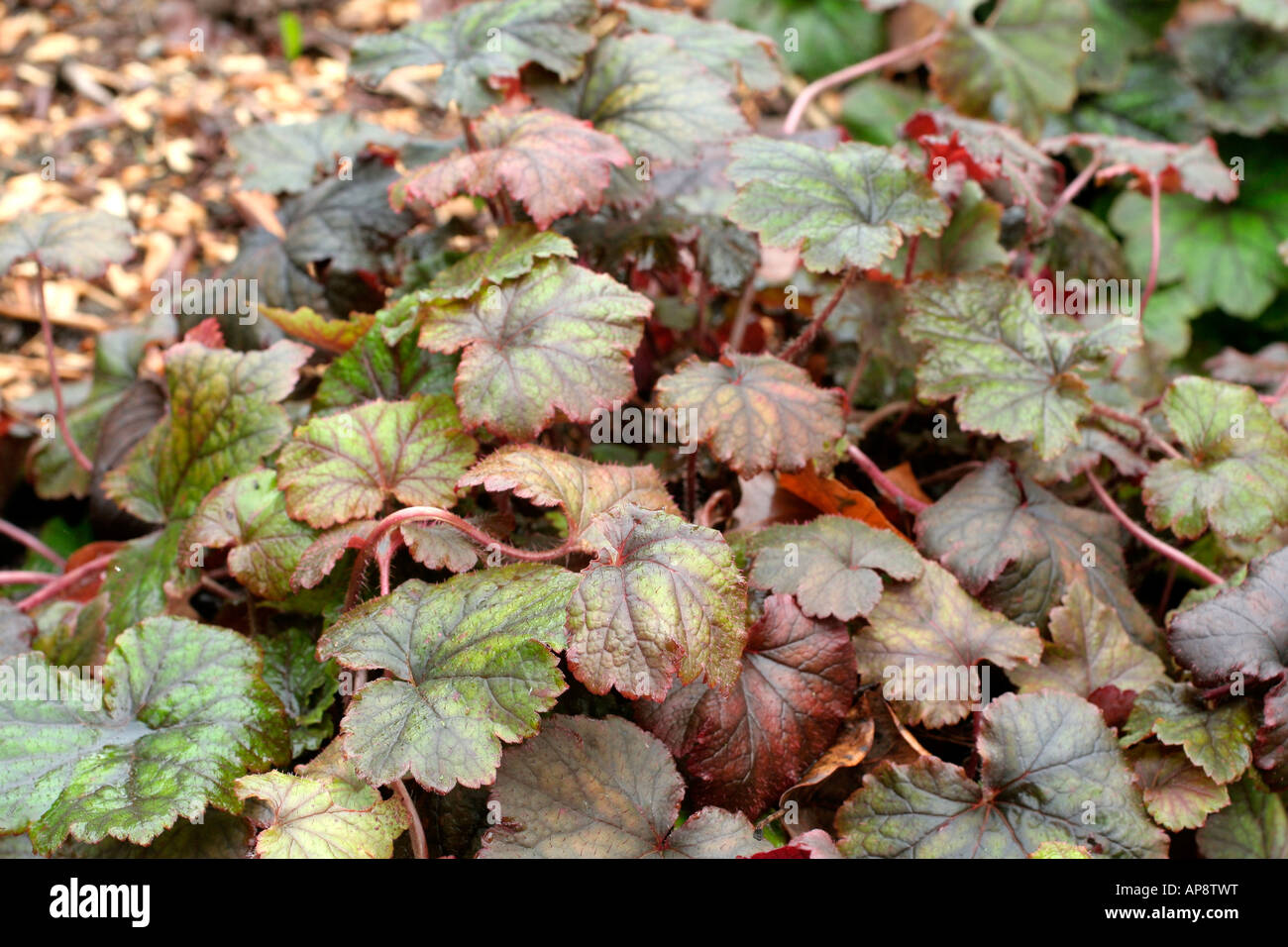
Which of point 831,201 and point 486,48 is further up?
point 486,48

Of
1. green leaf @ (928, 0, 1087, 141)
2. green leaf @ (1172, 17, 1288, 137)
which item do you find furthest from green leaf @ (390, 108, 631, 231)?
green leaf @ (1172, 17, 1288, 137)

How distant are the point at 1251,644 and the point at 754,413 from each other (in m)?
0.83

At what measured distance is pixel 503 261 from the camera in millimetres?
1713

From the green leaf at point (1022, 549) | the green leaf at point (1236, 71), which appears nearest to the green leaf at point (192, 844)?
the green leaf at point (1022, 549)

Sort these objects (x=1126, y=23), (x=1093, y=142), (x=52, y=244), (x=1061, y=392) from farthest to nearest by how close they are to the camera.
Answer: (x=1126, y=23)
(x=1093, y=142)
(x=52, y=244)
(x=1061, y=392)

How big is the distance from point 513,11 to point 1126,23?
8.55 ft

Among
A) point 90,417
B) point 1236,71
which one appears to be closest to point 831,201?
point 90,417

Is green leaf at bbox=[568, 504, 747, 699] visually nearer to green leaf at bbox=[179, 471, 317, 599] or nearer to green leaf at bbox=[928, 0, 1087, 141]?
green leaf at bbox=[179, 471, 317, 599]

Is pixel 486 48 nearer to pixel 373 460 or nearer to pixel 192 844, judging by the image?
pixel 373 460

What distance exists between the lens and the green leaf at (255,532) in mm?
1533

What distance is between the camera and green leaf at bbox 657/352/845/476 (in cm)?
157
